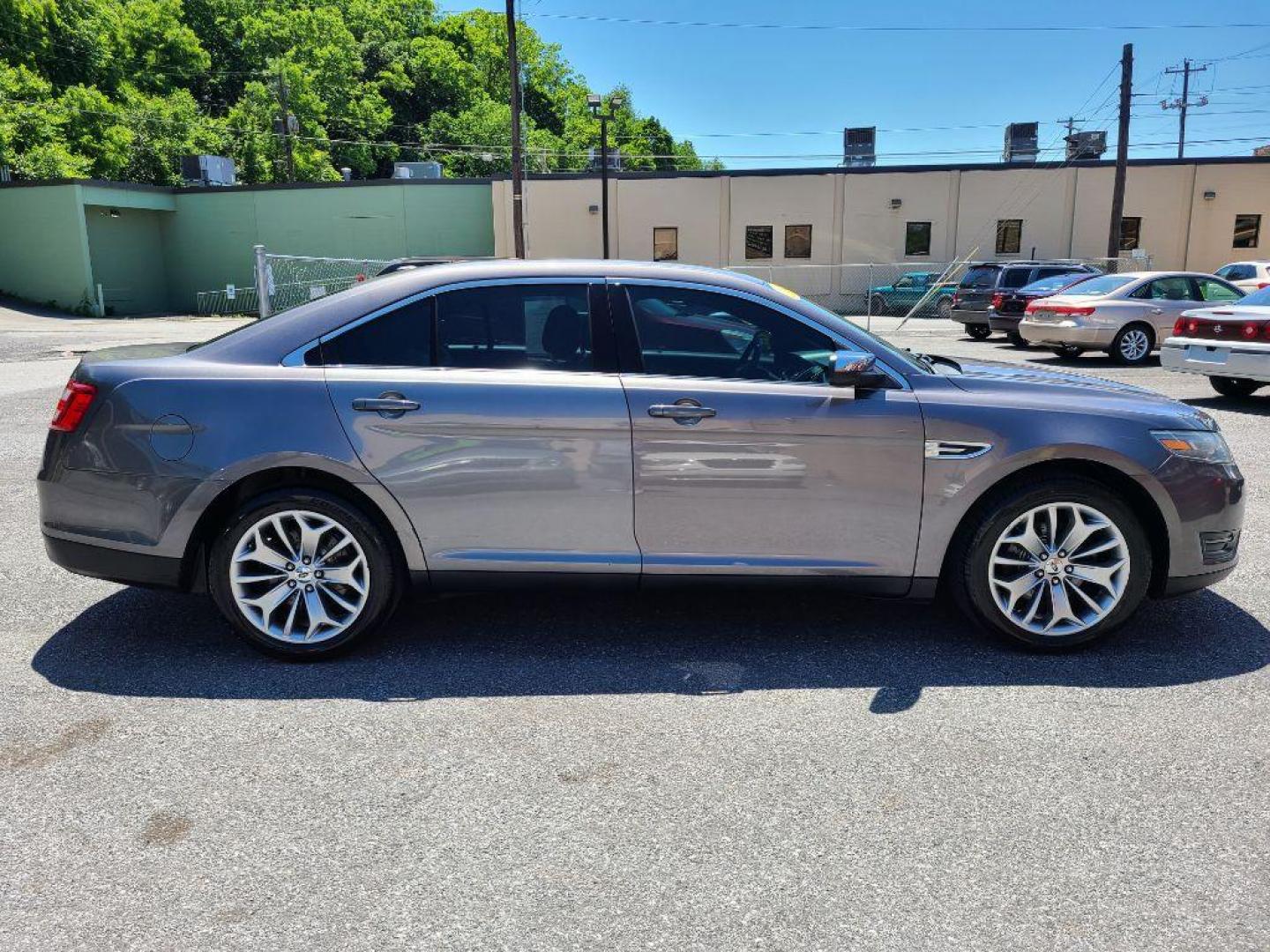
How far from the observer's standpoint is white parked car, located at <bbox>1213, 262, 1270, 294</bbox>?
2373 centimetres

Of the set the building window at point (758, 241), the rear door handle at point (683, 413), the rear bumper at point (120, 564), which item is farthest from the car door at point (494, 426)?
the building window at point (758, 241)

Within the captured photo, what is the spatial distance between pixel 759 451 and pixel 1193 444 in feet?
6.00

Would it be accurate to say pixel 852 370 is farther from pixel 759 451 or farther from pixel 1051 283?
pixel 1051 283

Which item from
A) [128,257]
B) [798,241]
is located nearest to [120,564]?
[798,241]

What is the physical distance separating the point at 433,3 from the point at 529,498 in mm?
95668

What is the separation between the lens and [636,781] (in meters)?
3.12

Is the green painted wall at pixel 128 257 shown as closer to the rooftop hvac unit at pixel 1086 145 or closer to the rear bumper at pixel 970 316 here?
the rear bumper at pixel 970 316

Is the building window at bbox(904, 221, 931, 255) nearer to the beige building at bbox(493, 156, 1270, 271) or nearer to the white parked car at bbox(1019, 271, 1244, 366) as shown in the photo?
the beige building at bbox(493, 156, 1270, 271)

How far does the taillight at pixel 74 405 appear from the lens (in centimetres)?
398

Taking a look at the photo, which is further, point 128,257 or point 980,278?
point 128,257

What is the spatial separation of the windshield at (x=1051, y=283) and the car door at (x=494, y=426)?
1711cm

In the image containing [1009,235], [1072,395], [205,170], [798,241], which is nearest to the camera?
[1072,395]

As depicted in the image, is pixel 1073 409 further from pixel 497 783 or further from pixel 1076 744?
pixel 497 783

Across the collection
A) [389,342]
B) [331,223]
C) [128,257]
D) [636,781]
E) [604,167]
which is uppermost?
[604,167]
